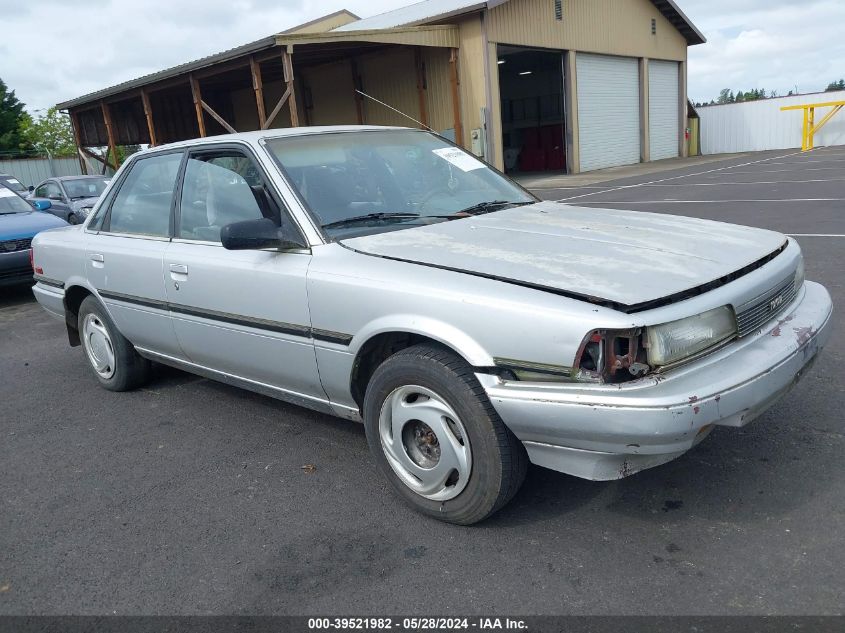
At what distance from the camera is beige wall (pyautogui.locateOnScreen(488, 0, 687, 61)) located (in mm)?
21219

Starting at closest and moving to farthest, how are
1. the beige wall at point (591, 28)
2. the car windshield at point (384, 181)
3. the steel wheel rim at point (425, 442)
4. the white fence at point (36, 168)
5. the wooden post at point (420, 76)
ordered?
the steel wheel rim at point (425, 442) < the car windshield at point (384, 181) < the beige wall at point (591, 28) < the wooden post at point (420, 76) < the white fence at point (36, 168)

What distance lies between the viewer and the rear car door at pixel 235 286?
327cm

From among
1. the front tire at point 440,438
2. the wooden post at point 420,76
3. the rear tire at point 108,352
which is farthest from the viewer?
the wooden post at point 420,76

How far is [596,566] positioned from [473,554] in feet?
1.46

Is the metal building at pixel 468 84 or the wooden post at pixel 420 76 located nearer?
the metal building at pixel 468 84

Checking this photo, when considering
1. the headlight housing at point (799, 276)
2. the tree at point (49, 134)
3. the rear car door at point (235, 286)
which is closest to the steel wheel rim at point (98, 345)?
the rear car door at point (235, 286)

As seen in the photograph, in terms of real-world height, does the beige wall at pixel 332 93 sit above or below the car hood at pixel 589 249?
above

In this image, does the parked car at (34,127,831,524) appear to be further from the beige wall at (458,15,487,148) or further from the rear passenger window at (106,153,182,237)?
the beige wall at (458,15,487,148)

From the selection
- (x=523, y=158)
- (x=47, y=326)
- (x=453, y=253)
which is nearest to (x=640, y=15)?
(x=523, y=158)

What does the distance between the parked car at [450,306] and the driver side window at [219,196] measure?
13mm

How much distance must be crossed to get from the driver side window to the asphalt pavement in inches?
45.3

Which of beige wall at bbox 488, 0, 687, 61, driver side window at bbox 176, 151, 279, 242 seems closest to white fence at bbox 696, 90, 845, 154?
beige wall at bbox 488, 0, 687, 61

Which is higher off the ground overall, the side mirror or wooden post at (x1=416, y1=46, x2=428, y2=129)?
wooden post at (x1=416, y1=46, x2=428, y2=129)

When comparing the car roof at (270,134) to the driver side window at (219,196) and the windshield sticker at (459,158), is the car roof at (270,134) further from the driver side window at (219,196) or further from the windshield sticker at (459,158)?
the windshield sticker at (459,158)
